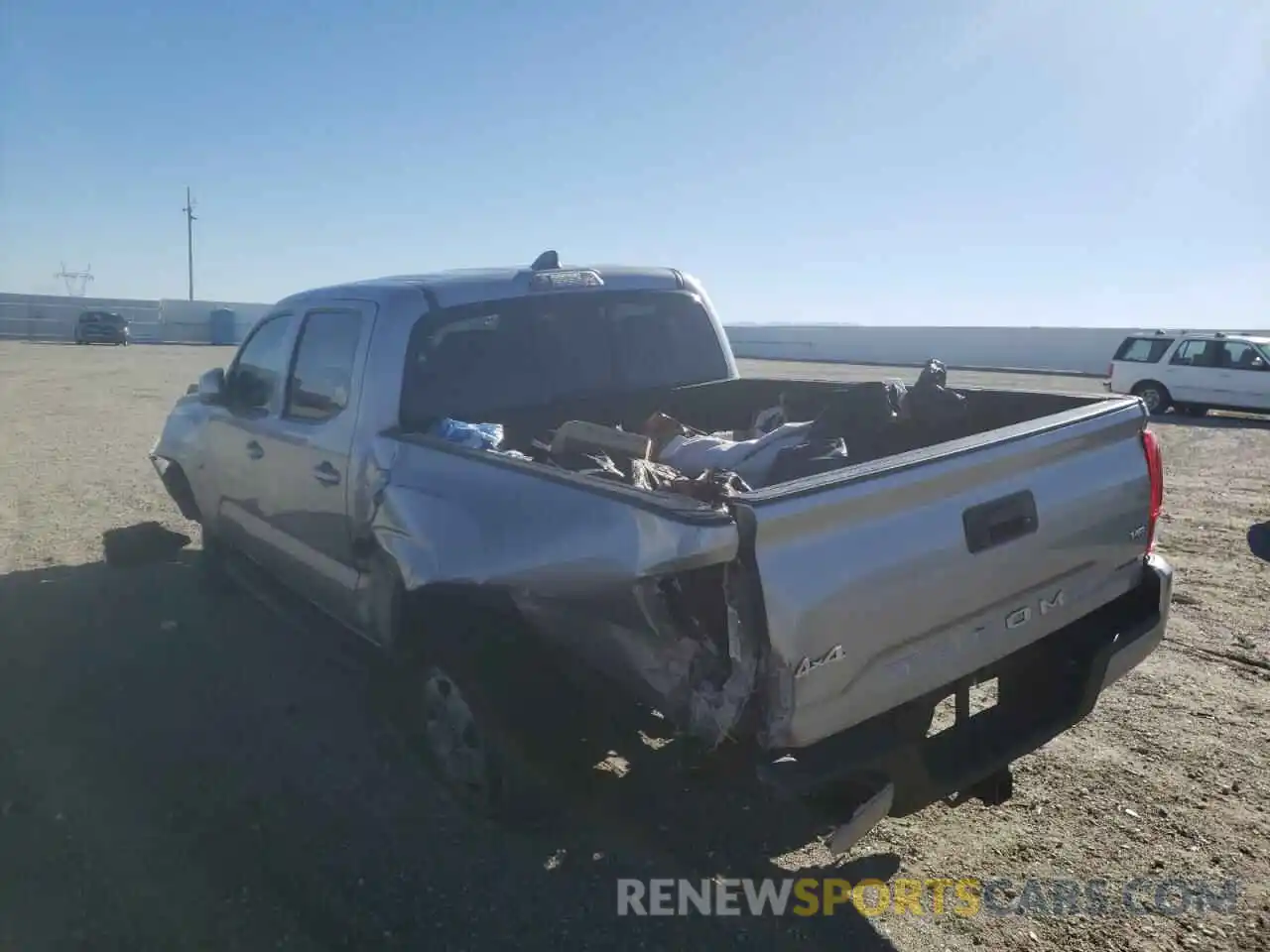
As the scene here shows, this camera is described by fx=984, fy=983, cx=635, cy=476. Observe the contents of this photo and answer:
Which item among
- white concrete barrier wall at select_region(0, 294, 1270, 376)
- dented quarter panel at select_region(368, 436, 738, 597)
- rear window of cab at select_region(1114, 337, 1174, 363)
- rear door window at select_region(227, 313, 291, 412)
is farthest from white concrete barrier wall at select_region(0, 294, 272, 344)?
dented quarter panel at select_region(368, 436, 738, 597)

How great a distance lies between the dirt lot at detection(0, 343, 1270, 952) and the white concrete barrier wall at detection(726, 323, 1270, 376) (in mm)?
26587

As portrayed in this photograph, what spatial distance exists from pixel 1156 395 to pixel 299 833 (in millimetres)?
18969

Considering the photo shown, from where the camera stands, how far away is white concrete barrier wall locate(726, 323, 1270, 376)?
112ft

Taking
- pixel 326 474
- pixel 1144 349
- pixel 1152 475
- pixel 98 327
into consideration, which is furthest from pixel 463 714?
pixel 98 327

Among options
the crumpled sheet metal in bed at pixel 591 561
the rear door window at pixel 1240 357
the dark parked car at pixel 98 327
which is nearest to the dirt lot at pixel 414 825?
the crumpled sheet metal in bed at pixel 591 561

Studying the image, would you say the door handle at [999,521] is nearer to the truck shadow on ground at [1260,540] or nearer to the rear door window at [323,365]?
the rear door window at [323,365]

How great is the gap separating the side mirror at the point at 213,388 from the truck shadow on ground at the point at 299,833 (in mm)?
1460

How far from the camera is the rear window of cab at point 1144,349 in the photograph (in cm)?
1869

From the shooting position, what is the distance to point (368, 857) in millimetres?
3477

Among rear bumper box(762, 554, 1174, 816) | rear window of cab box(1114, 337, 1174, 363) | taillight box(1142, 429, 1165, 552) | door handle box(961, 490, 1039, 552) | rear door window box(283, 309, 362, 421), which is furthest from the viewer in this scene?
rear window of cab box(1114, 337, 1174, 363)

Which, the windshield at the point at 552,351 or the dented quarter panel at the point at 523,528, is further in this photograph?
the windshield at the point at 552,351

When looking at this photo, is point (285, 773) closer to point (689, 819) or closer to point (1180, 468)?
point (689, 819)

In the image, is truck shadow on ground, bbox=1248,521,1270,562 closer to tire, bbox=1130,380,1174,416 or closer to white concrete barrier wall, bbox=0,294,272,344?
tire, bbox=1130,380,1174,416

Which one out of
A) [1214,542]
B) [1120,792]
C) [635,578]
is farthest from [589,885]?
[1214,542]
